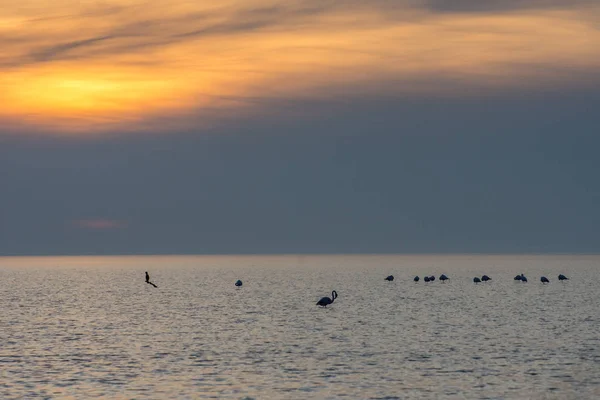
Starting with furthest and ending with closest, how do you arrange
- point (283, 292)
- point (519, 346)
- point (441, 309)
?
point (283, 292), point (441, 309), point (519, 346)

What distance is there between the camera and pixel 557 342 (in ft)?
218

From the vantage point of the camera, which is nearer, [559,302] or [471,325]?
[471,325]

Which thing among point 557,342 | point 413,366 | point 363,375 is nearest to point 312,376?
point 363,375

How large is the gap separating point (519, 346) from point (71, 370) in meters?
30.0

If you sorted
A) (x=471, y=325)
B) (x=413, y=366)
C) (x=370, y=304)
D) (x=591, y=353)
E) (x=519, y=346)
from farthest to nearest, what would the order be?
(x=370, y=304)
(x=471, y=325)
(x=519, y=346)
(x=591, y=353)
(x=413, y=366)

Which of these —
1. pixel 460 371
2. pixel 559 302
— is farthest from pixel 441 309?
pixel 460 371

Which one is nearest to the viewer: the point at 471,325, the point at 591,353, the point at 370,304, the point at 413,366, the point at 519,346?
the point at 413,366

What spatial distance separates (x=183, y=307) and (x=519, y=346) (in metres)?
53.7

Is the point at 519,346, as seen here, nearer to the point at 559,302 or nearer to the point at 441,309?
the point at 441,309

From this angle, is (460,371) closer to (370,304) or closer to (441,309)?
(441,309)

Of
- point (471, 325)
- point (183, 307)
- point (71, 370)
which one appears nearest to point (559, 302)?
point (471, 325)

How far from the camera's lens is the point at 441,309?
338 feet

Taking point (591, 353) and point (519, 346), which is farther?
point (519, 346)

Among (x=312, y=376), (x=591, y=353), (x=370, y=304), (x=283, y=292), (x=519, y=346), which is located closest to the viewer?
(x=312, y=376)
